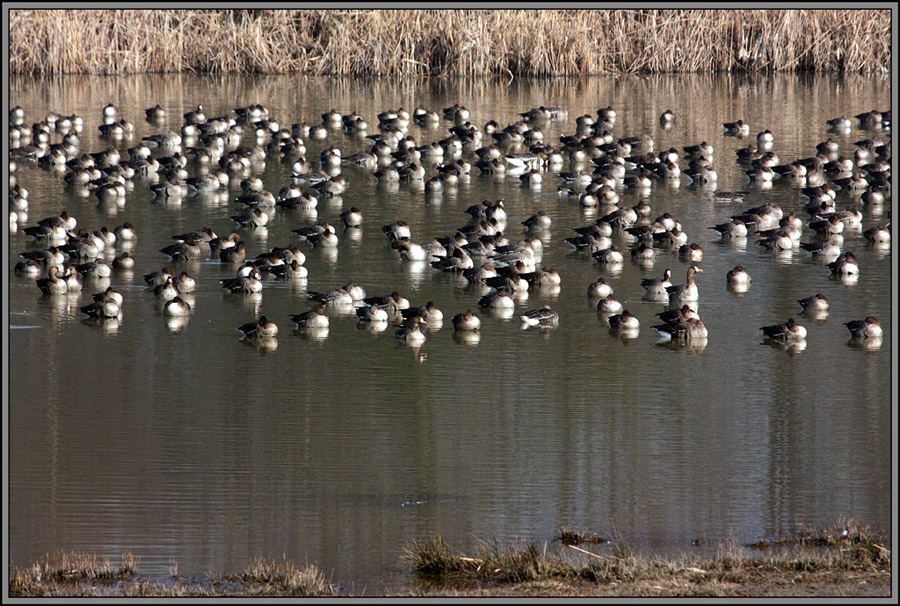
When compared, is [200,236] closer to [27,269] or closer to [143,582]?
[27,269]

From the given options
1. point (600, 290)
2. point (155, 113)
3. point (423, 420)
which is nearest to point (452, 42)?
point (155, 113)

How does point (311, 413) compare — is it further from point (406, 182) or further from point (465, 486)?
point (406, 182)

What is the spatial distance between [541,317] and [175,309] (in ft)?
20.6

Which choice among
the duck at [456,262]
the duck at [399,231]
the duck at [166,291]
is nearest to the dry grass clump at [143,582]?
the duck at [166,291]

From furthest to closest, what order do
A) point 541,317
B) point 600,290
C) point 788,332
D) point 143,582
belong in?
point 600,290, point 541,317, point 788,332, point 143,582

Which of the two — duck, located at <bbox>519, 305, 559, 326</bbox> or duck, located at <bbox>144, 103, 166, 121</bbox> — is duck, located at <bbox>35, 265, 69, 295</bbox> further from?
duck, located at <bbox>144, 103, 166, 121</bbox>

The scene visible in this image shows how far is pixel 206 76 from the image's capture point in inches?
2207

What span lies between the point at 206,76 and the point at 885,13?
3044 centimetres

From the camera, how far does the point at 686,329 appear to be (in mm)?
19453

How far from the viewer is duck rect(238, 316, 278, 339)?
1969 cm

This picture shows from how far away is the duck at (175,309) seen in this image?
20906 millimetres

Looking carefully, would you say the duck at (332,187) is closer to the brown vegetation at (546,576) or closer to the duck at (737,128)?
the duck at (737,128)

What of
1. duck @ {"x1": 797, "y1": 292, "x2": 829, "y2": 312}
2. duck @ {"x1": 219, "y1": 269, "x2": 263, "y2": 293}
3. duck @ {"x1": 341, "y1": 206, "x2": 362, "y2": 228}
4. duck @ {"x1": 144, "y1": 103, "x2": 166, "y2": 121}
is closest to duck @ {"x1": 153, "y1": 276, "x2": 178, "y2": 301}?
duck @ {"x1": 219, "y1": 269, "x2": 263, "y2": 293}

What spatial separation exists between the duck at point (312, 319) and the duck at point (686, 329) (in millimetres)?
5598
